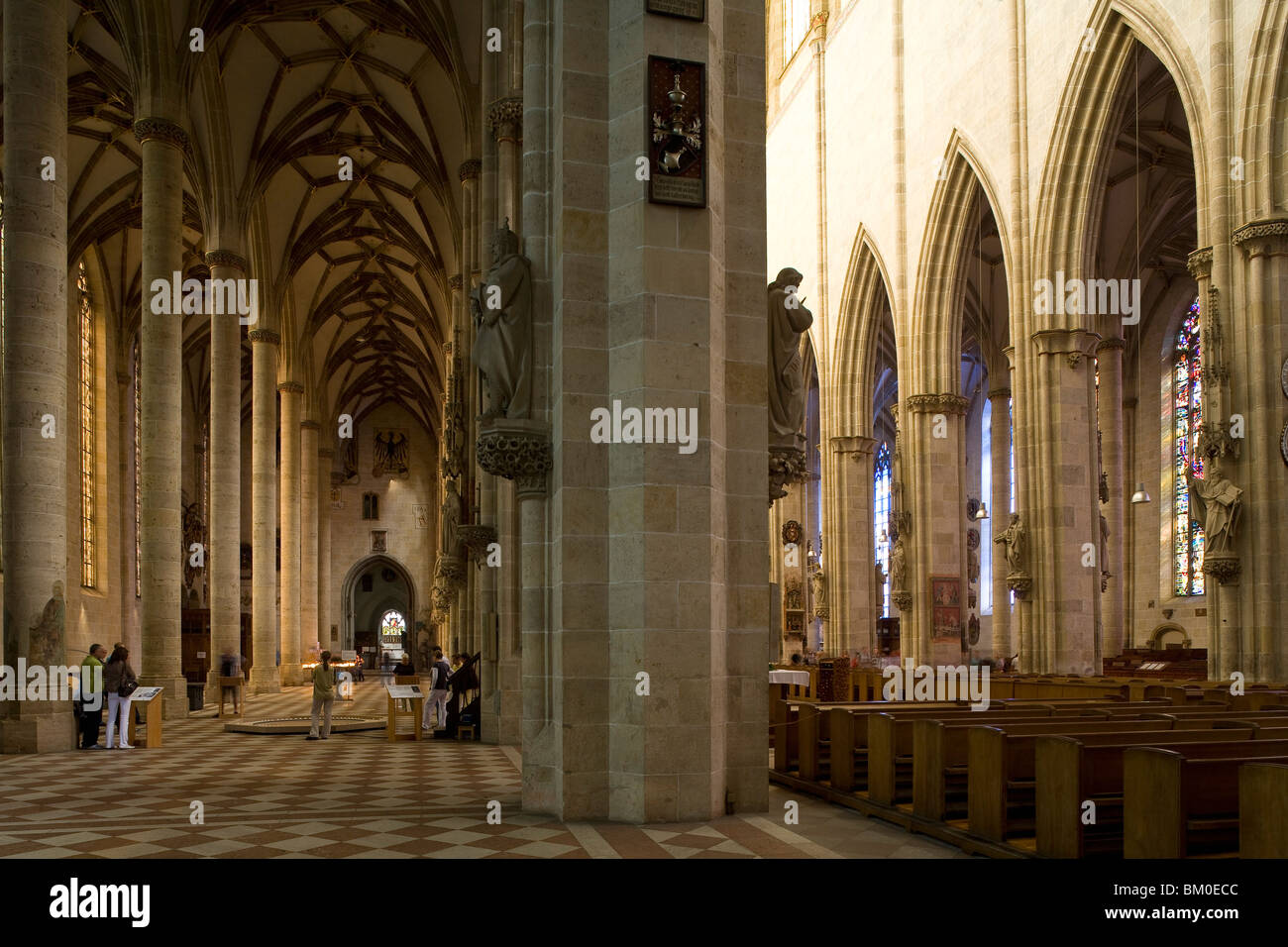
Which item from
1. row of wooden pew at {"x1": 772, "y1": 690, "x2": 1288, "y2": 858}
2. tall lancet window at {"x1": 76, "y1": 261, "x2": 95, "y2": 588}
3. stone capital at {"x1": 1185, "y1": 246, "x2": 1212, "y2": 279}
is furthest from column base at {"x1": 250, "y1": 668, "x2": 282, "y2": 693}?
stone capital at {"x1": 1185, "y1": 246, "x2": 1212, "y2": 279}

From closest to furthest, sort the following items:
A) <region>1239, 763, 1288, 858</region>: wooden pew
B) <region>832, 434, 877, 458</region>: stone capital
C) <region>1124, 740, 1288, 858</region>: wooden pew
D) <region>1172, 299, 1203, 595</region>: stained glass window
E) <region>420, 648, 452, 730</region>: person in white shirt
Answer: <region>1239, 763, 1288, 858</region>: wooden pew
<region>1124, 740, 1288, 858</region>: wooden pew
<region>420, 648, 452, 730</region>: person in white shirt
<region>832, 434, 877, 458</region>: stone capital
<region>1172, 299, 1203, 595</region>: stained glass window

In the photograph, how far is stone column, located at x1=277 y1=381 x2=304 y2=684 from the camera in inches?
1458

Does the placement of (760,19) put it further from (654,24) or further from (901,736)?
(901,736)

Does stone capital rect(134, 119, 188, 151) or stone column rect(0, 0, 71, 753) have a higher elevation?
stone capital rect(134, 119, 188, 151)

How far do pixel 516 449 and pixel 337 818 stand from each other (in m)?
3.23

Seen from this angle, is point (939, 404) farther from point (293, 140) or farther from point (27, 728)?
point (27, 728)

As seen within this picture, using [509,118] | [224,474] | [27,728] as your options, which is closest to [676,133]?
[509,118]

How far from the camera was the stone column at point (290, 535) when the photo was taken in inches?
1458

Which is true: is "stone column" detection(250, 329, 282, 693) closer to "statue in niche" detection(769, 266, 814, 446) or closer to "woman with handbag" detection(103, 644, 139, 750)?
"woman with handbag" detection(103, 644, 139, 750)

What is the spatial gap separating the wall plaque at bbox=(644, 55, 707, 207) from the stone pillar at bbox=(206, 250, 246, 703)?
1998 cm

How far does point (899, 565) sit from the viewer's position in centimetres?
2597

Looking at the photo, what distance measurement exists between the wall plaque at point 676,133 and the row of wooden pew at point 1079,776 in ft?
14.5

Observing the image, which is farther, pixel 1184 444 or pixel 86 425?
pixel 86 425

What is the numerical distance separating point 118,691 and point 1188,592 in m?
27.8
